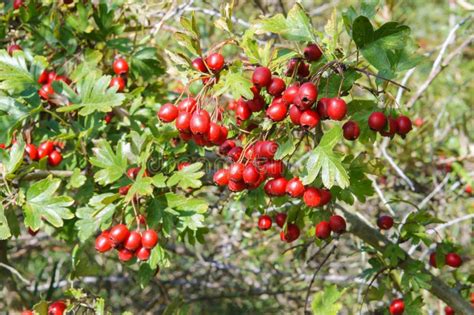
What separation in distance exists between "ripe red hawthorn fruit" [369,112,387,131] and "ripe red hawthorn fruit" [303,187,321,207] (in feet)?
0.74

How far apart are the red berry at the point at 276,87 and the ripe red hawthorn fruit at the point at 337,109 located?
129 millimetres

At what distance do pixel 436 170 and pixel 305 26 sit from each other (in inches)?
72.2

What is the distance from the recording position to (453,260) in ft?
6.64

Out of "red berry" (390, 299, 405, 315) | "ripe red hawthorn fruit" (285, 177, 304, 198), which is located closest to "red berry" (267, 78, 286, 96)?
"ripe red hawthorn fruit" (285, 177, 304, 198)

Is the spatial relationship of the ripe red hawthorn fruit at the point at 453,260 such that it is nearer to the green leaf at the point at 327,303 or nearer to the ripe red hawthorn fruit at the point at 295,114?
the green leaf at the point at 327,303

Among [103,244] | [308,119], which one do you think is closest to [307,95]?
[308,119]

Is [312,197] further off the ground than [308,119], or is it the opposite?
[308,119]

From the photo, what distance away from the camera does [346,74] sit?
4.60 ft

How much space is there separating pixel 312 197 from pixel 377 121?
0.26 metres

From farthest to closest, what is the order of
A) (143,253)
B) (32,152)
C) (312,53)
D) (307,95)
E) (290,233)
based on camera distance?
(32,152)
(290,233)
(143,253)
(312,53)
(307,95)

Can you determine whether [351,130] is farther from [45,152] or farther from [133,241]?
[45,152]

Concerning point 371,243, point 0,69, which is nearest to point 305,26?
point 371,243

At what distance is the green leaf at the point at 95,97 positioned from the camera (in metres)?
1.76

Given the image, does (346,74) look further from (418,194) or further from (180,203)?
(418,194)
